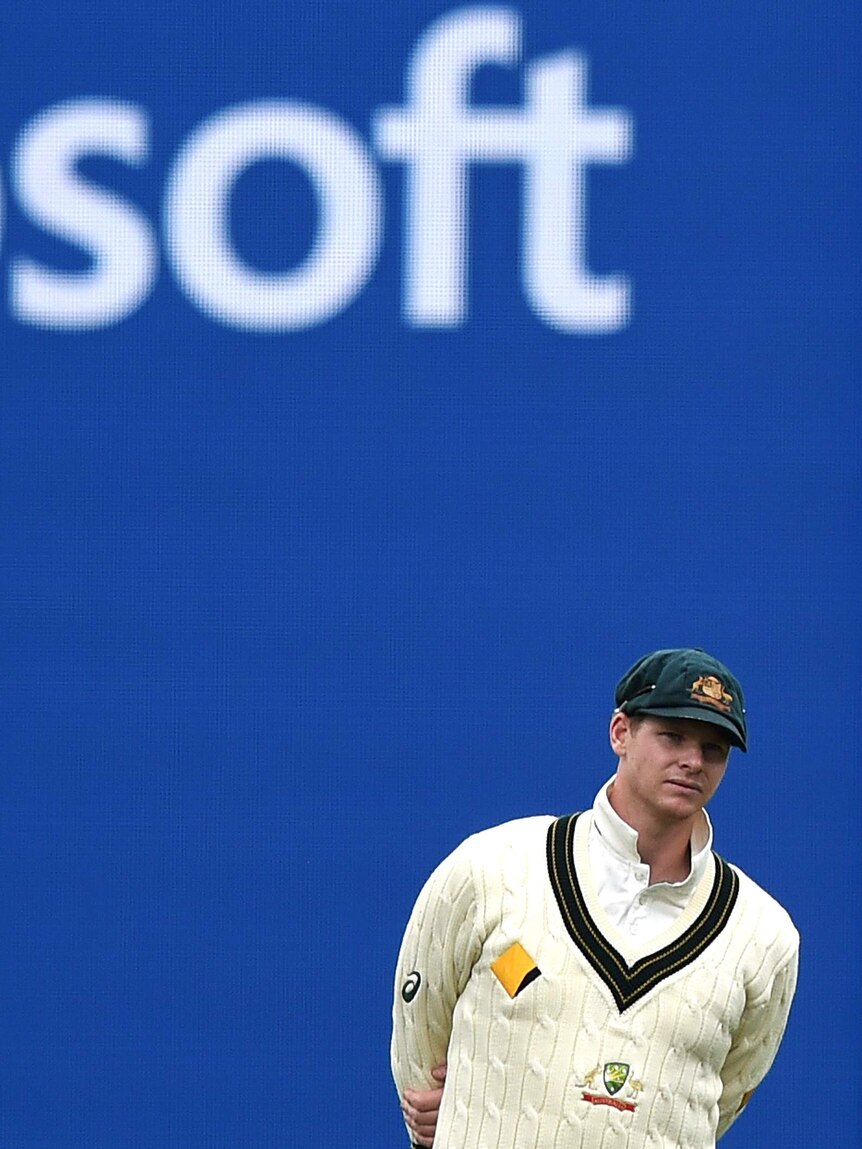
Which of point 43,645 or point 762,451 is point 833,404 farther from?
point 43,645

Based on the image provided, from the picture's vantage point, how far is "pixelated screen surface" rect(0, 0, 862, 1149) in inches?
136

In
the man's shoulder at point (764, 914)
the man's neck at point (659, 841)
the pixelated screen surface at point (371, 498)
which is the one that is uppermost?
the pixelated screen surface at point (371, 498)

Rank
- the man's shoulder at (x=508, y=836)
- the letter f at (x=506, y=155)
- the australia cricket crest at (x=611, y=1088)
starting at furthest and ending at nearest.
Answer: the letter f at (x=506, y=155)
the man's shoulder at (x=508, y=836)
the australia cricket crest at (x=611, y=1088)

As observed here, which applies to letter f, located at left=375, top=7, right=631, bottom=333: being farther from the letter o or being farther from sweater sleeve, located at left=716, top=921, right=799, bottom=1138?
sweater sleeve, located at left=716, top=921, right=799, bottom=1138

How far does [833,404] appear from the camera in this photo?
3465 mm

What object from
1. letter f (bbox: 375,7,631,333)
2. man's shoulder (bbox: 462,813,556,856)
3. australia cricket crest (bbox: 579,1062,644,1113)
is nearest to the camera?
australia cricket crest (bbox: 579,1062,644,1113)

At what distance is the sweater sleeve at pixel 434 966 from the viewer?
2404 mm

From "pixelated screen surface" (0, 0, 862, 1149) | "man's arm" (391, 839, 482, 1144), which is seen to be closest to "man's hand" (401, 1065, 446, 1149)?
"man's arm" (391, 839, 482, 1144)

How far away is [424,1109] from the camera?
2.46 metres

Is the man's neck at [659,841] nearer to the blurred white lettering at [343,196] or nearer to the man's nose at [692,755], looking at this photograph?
the man's nose at [692,755]

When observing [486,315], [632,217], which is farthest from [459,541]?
[632,217]

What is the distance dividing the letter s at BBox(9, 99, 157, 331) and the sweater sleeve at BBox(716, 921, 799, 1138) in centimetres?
163

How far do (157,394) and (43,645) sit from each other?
0.46 metres

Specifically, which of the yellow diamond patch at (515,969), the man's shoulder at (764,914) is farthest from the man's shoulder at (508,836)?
the man's shoulder at (764,914)
